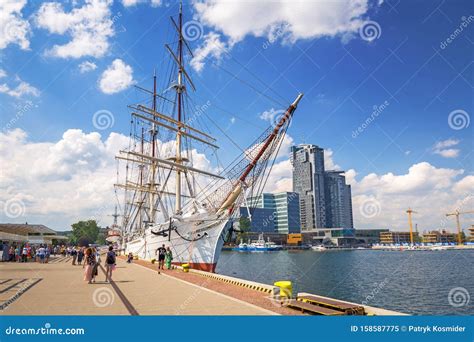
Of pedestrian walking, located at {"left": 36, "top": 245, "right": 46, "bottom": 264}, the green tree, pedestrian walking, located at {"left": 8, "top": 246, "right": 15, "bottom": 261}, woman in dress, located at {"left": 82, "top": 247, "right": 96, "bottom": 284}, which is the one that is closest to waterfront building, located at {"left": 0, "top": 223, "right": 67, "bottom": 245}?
pedestrian walking, located at {"left": 8, "top": 246, "right": 15, "bottom": 261}

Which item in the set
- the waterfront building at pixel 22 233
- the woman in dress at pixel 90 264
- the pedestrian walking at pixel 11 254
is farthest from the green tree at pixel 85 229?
the woman in dress at pixel 90 264

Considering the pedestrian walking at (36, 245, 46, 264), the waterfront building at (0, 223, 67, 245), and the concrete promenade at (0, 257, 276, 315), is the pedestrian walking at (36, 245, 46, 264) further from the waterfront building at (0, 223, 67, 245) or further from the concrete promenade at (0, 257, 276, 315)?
the concrete promenade at (0, 257, 276, 315)


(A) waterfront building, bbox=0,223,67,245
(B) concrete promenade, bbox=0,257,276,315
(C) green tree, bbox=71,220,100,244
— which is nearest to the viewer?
(B) concrete promenade, bbox=0,257,276,315

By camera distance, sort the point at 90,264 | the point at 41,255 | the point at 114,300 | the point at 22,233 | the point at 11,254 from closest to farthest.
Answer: the point at 114,300 < the point at 90,264 < the point at 41,255 < the point at 11,254 < the point at 22,233

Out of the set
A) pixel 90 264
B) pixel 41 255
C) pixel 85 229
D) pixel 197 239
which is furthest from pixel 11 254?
pixel 85 229

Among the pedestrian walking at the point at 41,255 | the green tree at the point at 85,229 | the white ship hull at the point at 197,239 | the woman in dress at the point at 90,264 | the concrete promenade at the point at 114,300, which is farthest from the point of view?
the green tree at the point at 85,229

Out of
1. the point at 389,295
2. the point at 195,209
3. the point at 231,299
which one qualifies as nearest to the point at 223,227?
the point at 195,209

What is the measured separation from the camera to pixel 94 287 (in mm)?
15406

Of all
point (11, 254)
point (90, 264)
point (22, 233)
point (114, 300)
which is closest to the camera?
point (114, 300)

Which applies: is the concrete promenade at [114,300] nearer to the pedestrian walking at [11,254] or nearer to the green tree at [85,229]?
the pedestrian walking at [11,254]

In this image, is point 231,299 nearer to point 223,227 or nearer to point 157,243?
point 223,227

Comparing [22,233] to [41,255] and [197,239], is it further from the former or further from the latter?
[197,239]
